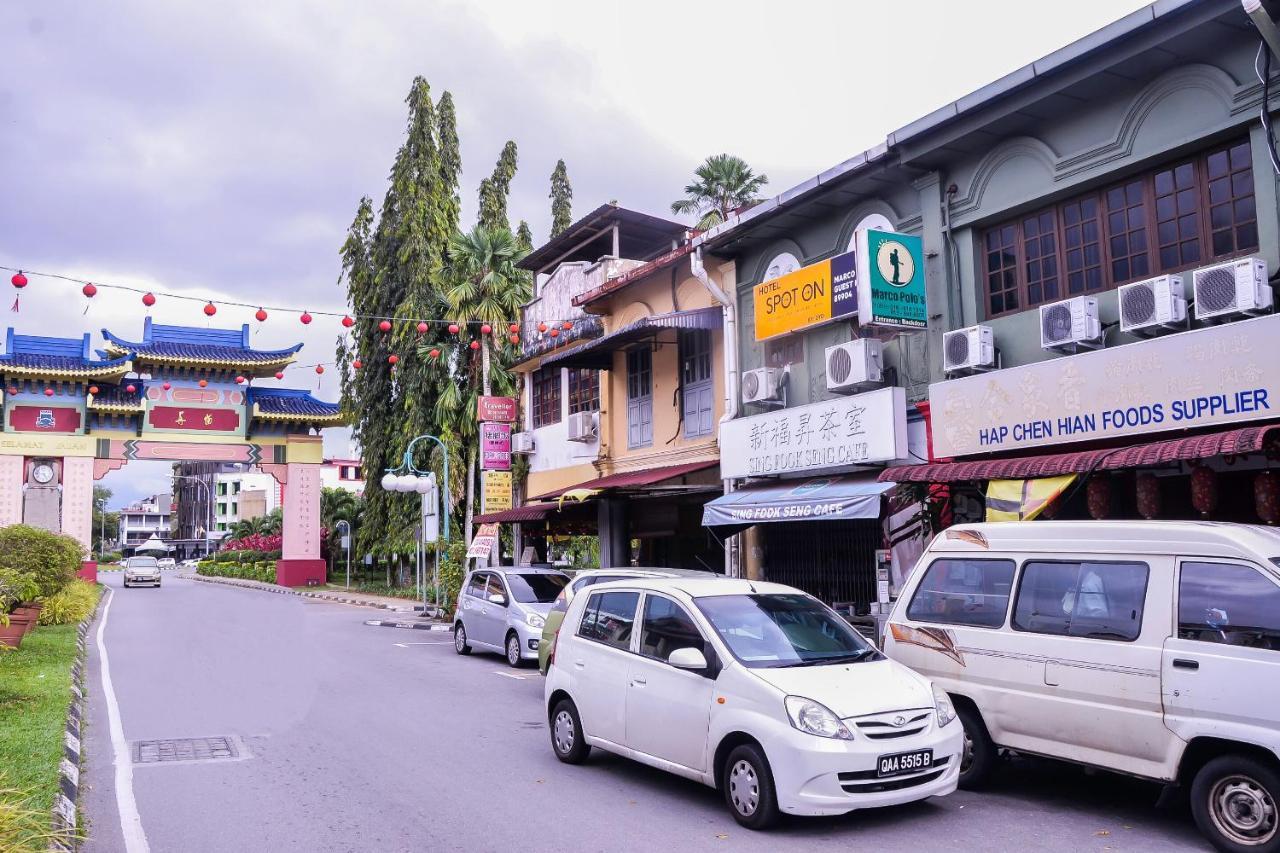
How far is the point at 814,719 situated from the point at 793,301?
9.85 metres

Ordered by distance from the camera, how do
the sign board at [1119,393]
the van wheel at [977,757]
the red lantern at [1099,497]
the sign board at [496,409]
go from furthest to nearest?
the sign board at [496,409], the red lantern at [1099,497], the sign board at [1119,393], the van wheel at [977,757]

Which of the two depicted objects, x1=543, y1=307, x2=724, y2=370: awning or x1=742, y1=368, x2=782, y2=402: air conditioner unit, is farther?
x1=543, y1=307, x2=724, y2=370: awning

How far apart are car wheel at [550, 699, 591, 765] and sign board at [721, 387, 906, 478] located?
252 inches

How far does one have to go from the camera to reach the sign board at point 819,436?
13406mm

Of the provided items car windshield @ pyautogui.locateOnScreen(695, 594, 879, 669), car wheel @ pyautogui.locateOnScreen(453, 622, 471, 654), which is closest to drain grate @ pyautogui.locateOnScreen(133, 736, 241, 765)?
car windshield @ pyautogui.locateOnScreen(695, 594, 879, 669)

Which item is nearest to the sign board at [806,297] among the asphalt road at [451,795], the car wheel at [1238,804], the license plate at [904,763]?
the asphalt road at [451,795]

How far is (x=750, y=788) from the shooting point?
6570 mm

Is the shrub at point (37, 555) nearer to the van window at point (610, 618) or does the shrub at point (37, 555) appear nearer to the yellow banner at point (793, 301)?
the yellow banner at point (793, 301)

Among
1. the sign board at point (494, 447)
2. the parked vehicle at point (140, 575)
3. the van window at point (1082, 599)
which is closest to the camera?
the van window at point (1082, 599)

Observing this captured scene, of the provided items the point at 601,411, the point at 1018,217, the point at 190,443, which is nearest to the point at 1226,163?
the point at 1018,217

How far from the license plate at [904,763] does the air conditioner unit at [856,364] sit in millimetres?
7996

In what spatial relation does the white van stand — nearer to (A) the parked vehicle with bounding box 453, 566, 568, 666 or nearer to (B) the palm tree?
(A) the parked vehicle with bounding box 453, 566, 568, 666

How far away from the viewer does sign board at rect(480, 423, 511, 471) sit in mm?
25078

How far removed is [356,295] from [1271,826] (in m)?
38.7
